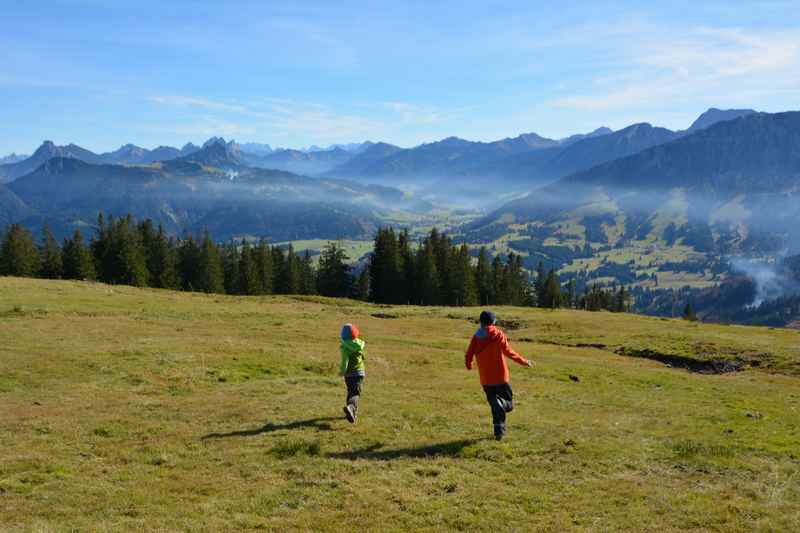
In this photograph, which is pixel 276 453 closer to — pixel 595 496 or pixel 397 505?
pixel 397 505

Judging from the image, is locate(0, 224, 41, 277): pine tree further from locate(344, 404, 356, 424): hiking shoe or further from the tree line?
locate(344, 404, 356, 424): hiking shoe

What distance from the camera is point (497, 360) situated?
1789 cm

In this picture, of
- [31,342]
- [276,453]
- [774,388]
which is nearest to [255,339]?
[31,342]

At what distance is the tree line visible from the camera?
103m

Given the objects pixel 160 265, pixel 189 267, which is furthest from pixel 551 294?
pixel 160 265

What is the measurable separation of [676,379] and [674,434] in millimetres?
15739

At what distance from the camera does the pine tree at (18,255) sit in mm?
103812

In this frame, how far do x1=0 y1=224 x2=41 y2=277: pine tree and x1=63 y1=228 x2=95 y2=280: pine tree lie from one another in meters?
8.30

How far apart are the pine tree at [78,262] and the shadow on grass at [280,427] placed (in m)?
95.5

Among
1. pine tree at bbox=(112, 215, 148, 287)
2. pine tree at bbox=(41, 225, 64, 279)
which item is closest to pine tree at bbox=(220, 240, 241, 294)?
pine tree at bbox=(112, 215, 148, 287)

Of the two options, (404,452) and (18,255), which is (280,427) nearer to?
(404,452)

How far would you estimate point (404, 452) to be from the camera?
1667 centimetres

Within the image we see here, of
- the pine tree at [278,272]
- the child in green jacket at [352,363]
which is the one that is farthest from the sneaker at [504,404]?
the pine tree at [278,272]

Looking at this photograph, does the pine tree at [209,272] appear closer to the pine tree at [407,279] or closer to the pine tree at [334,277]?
the pine tree at [334,277]
